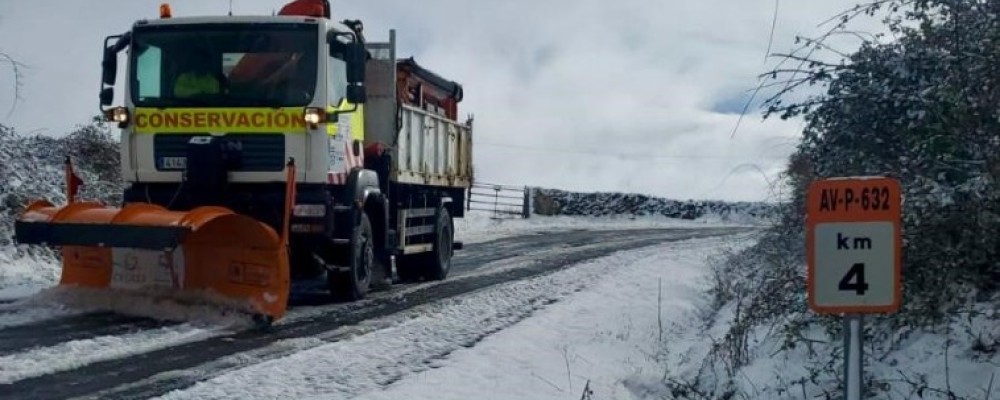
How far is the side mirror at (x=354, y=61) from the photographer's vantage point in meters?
10.0

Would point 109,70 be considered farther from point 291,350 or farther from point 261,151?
point 291,350

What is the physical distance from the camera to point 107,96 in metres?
10.2

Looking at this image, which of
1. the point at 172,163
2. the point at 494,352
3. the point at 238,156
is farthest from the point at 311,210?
the point at 494,352

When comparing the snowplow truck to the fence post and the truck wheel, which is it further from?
the fence post

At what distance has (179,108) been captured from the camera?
9875mm

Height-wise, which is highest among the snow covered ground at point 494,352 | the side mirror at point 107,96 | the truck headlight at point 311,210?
the side mirror at point 107,96

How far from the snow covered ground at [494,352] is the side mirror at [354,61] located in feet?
7.70

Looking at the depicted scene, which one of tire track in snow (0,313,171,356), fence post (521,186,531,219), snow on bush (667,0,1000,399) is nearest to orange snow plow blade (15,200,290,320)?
tire track in snow (0,313,171,356)

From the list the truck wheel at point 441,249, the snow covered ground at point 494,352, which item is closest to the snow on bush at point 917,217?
the snow covered ground at point 494,352

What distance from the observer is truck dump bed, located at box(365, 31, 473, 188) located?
11891 millimetres

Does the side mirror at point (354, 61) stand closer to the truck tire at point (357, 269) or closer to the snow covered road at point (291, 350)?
the truck tire at point (357, 269)

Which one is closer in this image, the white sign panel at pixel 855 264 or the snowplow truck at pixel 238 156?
the white sign panel at pixel 855 264

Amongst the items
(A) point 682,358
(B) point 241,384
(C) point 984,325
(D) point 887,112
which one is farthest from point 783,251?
(B) point 241,384

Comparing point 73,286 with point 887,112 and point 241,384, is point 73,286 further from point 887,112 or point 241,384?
point 887,112
